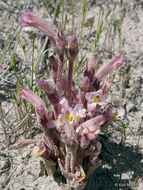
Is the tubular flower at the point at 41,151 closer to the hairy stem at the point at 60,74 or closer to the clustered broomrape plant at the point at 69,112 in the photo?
the clustered broomrape plant at the point at 69,112

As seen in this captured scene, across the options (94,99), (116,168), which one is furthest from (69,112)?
(116,168)

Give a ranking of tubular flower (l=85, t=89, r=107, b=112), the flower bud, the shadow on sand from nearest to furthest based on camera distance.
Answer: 1. the flower bud
2. tubular flower (l=85, t=89, r=107, b=112)
3. the shadow on sand

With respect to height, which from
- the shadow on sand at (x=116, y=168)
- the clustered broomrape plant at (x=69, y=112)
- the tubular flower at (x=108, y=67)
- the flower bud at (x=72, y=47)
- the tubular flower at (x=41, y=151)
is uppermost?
the flower bud at (x=72, y=47)

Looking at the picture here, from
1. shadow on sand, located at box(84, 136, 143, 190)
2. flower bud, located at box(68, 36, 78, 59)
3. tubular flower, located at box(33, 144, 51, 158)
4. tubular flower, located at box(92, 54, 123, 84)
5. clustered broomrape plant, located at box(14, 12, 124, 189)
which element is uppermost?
flower bud, located at box(68, 36, 78, 59)

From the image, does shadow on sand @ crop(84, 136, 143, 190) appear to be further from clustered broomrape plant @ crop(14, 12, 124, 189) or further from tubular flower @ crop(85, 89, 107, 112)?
tubular flower @ crop(85, 89, 107, 112)

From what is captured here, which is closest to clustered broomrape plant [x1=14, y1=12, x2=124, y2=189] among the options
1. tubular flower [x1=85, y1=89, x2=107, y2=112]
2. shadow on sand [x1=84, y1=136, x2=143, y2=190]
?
tubular flower [x1=85, y1=89, x2=107, y2=112]

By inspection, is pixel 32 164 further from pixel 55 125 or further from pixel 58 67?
pixel 58 67

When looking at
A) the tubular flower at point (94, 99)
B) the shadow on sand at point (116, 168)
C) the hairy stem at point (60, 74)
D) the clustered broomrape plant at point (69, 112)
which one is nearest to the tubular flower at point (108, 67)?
the clustered broomrape plant at point (69, 112)

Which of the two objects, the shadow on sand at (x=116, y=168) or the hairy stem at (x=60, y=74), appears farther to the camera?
the shadow on sand at (x=116, y=168)
